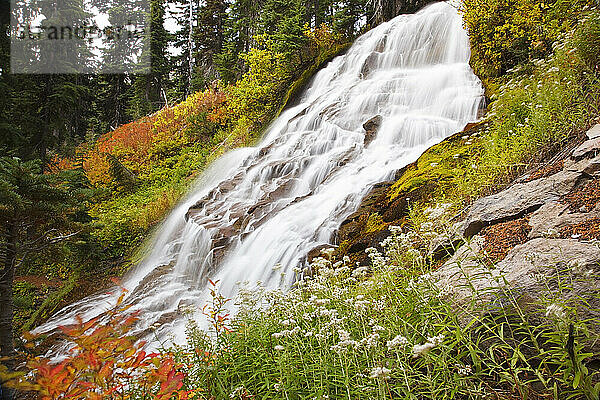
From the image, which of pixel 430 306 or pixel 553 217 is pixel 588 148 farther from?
pixel 430 306

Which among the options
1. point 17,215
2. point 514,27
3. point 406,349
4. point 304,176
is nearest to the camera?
point 406,349

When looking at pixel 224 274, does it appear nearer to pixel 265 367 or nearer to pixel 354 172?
pixel 354 172

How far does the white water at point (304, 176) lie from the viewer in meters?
5.96

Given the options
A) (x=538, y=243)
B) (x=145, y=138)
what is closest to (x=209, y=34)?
(x=145, y=138)

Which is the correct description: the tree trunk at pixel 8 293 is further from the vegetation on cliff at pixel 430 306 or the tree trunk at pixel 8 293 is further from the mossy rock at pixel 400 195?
the mossy rock at pixel 400 195

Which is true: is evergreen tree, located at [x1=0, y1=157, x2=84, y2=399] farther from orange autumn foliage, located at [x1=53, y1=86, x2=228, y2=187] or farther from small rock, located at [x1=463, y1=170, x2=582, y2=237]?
orange autumn foliage, located at [x1=53, y1=86, x2=228, y2=187]

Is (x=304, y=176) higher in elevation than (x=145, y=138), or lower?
lower

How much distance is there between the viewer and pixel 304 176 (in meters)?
7.83

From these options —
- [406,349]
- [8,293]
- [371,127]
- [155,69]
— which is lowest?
[8,293]

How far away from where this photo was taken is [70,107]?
516 inches

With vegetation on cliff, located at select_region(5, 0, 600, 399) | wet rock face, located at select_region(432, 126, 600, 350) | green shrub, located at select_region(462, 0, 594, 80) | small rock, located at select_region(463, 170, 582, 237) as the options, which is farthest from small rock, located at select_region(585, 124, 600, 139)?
green shrub, located at select_region(462, 0, 594, 80)

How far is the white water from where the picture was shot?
5957 mm

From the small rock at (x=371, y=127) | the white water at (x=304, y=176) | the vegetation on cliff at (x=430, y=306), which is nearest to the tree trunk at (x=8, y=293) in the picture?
the vegetation on cliff at (x=430, y=306)

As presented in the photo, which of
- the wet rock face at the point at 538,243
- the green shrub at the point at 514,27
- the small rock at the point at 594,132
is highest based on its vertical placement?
the green shrub at the point at 514,27
